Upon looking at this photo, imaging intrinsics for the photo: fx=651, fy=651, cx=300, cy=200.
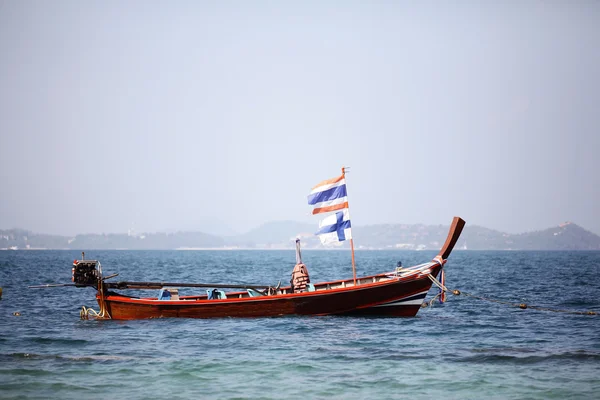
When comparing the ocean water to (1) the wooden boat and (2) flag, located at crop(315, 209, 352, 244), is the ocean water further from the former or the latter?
(2) flag, located at crop(315, 209, 352, 244)

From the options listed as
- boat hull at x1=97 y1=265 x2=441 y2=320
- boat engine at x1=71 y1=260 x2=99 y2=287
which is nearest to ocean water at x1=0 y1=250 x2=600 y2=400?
boat hull at x1=97 y1=265 x2=441 y2=320

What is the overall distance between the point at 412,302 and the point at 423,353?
7.56 meters

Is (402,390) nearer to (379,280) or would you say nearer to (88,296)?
(379,280)

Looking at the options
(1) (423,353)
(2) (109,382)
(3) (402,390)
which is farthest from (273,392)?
(1) (423,353)

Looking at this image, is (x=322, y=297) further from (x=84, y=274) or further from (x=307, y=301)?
(x=84, y=274)

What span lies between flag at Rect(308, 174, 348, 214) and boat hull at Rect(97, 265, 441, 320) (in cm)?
374

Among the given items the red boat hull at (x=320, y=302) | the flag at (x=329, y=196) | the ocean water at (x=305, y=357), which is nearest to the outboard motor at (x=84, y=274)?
the red boat hull at (x=320, y=302)

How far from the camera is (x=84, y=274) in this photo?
2870 centimetres

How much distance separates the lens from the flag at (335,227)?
96.6 ft

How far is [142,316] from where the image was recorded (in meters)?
28.8

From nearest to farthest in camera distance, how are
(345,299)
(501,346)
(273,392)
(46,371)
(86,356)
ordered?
(273,392)
(46,371)
(86,356)
(501,346)
(345,299)

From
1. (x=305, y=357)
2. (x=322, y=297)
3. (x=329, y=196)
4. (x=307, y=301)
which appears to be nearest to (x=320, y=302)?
(x=322, y=297)

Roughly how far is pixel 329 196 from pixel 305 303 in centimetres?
491

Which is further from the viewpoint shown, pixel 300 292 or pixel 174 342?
pixel 300 292
